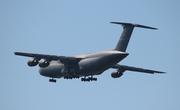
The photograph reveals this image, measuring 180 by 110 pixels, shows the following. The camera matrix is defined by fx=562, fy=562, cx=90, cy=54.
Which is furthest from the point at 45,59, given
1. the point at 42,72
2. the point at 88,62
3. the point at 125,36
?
the point at 125,36

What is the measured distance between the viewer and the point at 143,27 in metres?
59.0

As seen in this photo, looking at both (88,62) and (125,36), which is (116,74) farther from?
(125,36)

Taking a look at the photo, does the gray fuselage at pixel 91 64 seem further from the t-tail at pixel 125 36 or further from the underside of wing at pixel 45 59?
the t-tail at pixel 125 36

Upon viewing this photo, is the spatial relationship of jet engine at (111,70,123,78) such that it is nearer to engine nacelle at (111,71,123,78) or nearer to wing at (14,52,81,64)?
engine nacelle at (111,71,123,78)

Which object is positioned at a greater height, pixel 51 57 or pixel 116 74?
→ pixel 51 57

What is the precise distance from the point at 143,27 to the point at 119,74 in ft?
31.3

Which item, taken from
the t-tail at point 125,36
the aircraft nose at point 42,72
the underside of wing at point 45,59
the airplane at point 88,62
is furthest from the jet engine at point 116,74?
the aircraft nose at point 42,72

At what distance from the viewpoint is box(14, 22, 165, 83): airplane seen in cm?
Answer: 5924

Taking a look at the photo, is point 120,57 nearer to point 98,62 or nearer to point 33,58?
point 98,62

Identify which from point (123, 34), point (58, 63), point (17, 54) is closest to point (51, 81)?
point (58, 63)

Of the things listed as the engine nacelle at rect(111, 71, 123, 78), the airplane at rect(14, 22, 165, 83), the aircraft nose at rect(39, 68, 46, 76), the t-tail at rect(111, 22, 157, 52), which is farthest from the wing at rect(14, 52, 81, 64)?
the aircraft nose at rect(39, 68, 46, 76)

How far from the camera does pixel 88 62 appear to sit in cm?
6081

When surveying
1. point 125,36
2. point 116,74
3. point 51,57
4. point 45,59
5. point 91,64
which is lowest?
point 116,74

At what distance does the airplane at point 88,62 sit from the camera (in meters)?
59.2
